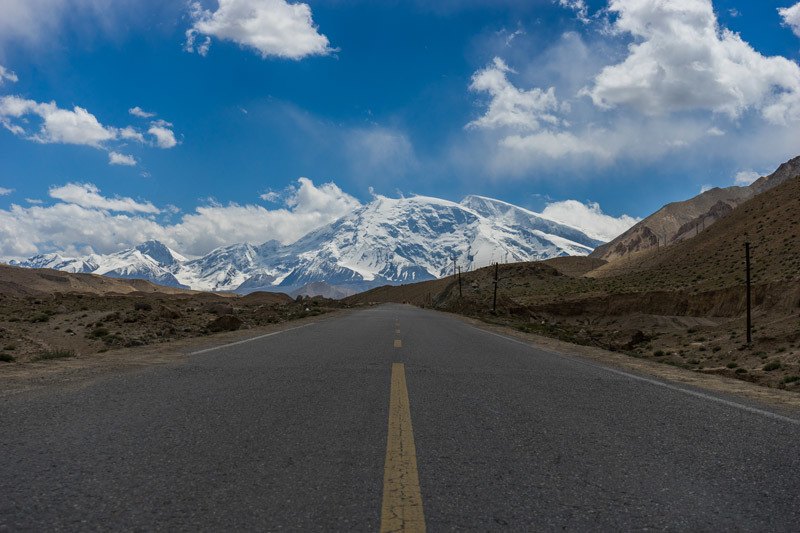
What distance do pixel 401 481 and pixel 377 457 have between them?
0.56 metres

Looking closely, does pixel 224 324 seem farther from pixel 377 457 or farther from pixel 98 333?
pixel 377 457

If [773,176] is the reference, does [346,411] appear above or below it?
below

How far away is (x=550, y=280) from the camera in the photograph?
112688mm

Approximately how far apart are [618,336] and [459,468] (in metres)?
31.1

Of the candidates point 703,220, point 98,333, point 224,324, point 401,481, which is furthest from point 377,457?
point 703,220

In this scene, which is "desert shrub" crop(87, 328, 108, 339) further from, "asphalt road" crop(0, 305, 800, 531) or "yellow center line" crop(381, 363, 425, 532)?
"yellow center line" crop(381, 363, 425, 532)

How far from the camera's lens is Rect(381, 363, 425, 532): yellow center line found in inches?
121

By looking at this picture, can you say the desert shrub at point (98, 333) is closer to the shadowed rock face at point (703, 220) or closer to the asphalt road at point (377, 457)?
the asphalt road at point (377, 457)

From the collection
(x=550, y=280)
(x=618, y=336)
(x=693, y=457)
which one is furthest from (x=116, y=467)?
(x=550, y=280)

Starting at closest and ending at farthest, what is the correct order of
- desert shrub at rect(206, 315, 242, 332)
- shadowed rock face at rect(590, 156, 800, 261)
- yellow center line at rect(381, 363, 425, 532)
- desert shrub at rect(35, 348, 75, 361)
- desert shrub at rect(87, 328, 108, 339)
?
yellow center line at rect(381, 363, 425, 532) < desert shrub at rect(35, 348, 75, 361) < desert shrub at rect(87, 328, 108, 339) < desert shrub at rect(206, 315, 242, 332) < shadowed rock face at rect(590, 156, 800, 261)

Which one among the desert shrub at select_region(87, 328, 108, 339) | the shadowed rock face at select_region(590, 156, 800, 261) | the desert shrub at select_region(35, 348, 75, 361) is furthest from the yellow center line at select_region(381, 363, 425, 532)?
the shadowed rock face at select_region(590, 156, 800, 261)

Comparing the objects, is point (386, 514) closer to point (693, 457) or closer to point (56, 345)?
point (693, 457)

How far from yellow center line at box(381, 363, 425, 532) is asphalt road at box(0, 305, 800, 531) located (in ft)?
0.12

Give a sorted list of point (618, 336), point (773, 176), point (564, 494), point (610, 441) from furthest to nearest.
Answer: point (773, 176), point (618, 336), point (610, 441), point (564, 494)
